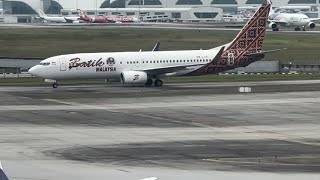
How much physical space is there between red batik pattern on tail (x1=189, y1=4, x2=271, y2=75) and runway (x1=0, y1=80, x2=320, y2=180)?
322 inches

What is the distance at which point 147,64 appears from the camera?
91.1m

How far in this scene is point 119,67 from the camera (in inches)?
3553

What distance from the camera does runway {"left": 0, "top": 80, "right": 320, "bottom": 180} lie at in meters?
41.6

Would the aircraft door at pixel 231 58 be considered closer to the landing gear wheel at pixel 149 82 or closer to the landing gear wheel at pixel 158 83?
the landing gear wheel at pixel 158 83

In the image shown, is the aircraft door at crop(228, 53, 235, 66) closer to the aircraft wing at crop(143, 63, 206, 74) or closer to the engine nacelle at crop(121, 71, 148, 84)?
the aircraft wing at crop(143, 63, 206, 74)

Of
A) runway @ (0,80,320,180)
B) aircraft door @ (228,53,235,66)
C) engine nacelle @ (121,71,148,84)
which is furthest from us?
aircraft door @ (228,53,235,66)

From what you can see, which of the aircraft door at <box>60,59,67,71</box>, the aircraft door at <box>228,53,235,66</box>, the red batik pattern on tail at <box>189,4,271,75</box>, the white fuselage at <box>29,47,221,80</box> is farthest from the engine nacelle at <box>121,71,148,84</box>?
the aircraft door at <box>228,53,235,66</box>

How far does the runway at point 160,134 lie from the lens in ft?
136

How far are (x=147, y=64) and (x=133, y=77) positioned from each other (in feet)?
8.11

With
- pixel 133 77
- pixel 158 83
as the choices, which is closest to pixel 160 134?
pixel 133 77

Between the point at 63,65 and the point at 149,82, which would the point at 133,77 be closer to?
the point at 149,82

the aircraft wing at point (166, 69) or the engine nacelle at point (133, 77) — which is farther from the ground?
the aircraft wing at point (166, 69)

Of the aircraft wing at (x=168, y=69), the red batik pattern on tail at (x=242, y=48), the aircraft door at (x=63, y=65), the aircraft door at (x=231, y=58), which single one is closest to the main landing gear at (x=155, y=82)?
the aircraft wing at (x=168, y=69)

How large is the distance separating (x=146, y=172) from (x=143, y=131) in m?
15.5
